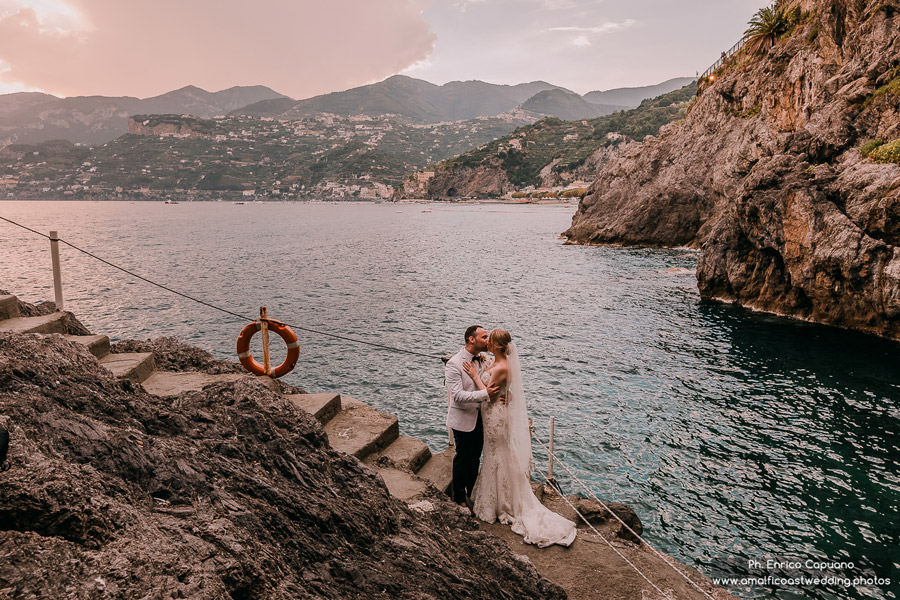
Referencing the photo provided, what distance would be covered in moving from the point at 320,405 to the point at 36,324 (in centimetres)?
484

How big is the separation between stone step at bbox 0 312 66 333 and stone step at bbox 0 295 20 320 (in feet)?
0.34

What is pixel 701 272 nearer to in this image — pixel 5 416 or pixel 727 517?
pixel 727 517

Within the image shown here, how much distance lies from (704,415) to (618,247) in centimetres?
4764

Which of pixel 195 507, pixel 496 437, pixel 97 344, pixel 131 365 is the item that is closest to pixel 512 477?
pixel 496 437

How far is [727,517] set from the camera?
998cm

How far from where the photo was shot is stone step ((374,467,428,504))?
263 inches

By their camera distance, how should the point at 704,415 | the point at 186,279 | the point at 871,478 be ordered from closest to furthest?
the point at 871,478 → the point at 704,415 → the point at 186,279

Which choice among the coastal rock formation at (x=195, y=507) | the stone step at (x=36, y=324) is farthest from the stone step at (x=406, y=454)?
the stone step at (x=36, y=324)

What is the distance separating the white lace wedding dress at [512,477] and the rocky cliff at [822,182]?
65.4 feet

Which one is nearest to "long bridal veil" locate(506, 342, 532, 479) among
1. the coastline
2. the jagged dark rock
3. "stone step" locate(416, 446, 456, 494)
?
the coastline

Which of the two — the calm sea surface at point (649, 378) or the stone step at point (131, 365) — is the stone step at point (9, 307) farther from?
the calm sea surface at point (649, 378)

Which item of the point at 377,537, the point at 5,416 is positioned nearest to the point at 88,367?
the point at 5,416

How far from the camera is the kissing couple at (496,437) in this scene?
6.86m

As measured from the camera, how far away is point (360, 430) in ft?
27.1
